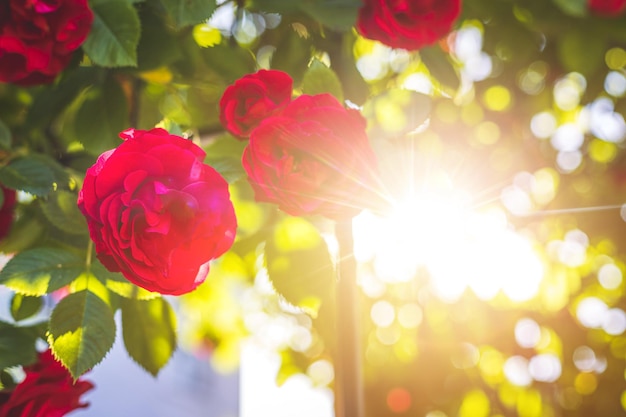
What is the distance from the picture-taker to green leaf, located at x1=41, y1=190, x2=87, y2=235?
77 cm

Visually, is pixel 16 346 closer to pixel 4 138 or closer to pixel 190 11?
pixel 4 138

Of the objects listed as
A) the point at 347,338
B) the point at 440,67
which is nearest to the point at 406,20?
the point at 440,67

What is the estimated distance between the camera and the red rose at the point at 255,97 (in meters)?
0.68

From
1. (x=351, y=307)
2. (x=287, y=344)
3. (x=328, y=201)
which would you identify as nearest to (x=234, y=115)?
(x=328, y=201)

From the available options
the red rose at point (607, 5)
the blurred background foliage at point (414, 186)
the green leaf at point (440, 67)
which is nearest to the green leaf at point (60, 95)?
the blurred background foliage at point (414, 186)

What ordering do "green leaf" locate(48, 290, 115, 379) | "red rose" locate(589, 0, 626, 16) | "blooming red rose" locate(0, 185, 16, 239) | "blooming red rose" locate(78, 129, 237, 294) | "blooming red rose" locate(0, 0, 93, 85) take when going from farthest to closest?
1. "red rose" locate(589, 0, 626, 16)
2. "blooming red rose" locate(0, 185, 16, 239)
3. "blooming red rose" locate(0, 0, 93, 85)
4. "green leaf" locate(48, 290, 115, 379)
5. "blooming red rose" locate(78, 129, 237, 294)

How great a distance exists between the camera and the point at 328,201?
25.7 inches

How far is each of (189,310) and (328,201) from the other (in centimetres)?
160

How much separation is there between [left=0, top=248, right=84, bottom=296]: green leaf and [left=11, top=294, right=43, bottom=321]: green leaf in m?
0.17

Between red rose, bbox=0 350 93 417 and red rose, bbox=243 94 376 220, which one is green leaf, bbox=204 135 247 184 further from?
red rose, bbox=0 350 93 417

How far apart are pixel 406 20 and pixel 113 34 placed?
36 cm

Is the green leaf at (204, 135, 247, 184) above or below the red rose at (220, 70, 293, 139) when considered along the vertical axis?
below

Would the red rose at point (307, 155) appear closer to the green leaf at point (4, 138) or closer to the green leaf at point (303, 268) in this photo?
the green leaf at point (303, 268)

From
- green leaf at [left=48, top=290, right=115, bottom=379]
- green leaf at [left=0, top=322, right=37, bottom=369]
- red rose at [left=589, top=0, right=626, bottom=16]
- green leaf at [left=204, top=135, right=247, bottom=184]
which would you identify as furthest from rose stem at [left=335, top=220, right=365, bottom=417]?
red rose at [left=589, top=0, right=626, bottom=16]
